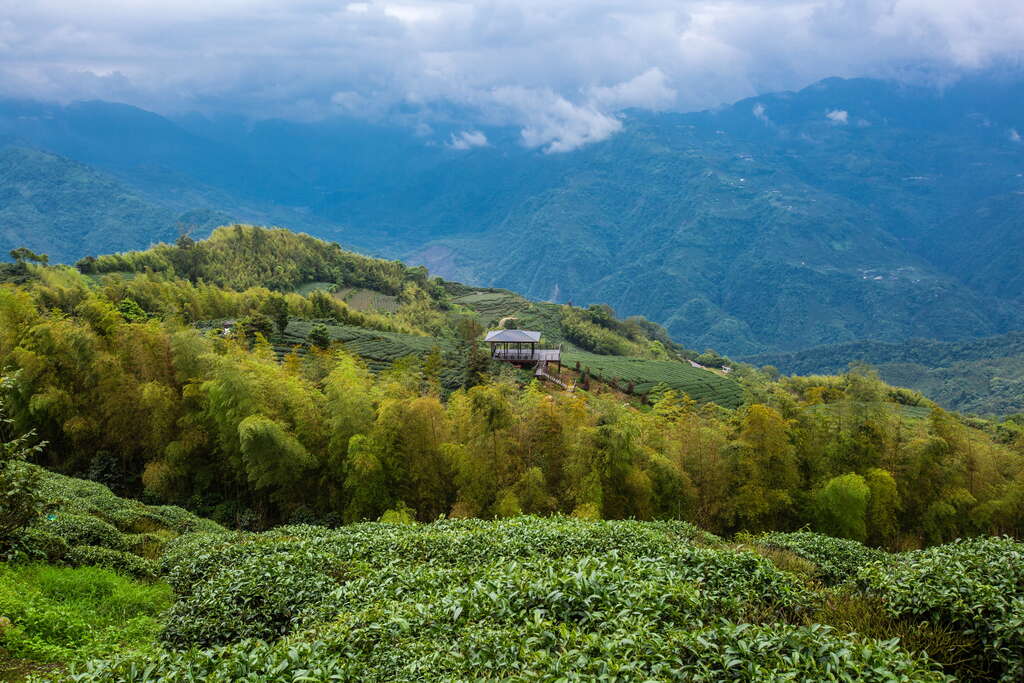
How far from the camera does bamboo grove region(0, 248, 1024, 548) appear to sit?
18.2m

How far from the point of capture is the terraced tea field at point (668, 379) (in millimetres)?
48344

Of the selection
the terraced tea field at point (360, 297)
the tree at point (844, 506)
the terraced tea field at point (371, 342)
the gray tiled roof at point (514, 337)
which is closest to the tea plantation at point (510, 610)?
the tree at point (844, 506)

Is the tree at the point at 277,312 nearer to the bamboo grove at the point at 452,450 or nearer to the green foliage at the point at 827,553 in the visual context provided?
the bamboo grove at the point at 452,450

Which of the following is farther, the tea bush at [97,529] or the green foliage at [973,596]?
the tea bush at [97,529]

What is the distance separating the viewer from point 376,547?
36.6ft

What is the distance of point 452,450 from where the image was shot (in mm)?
18219

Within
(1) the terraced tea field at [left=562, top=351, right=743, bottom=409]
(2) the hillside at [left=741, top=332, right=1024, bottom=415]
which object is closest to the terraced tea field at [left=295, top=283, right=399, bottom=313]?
(1) the terraced tea field at [left=562, top=351, right=743, bottom=409]

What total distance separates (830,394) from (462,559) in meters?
25.7

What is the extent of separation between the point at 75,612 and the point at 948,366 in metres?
174

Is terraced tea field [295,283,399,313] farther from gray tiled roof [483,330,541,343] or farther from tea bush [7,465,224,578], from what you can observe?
tea bush [7,465,224,578]

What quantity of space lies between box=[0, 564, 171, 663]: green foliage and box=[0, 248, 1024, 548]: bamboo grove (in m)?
7.33

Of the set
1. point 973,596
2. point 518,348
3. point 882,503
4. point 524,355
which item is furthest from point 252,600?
point 518,348

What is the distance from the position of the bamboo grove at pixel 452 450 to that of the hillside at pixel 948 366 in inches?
3751

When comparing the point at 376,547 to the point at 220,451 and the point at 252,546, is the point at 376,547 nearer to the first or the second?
the point at 252,546
